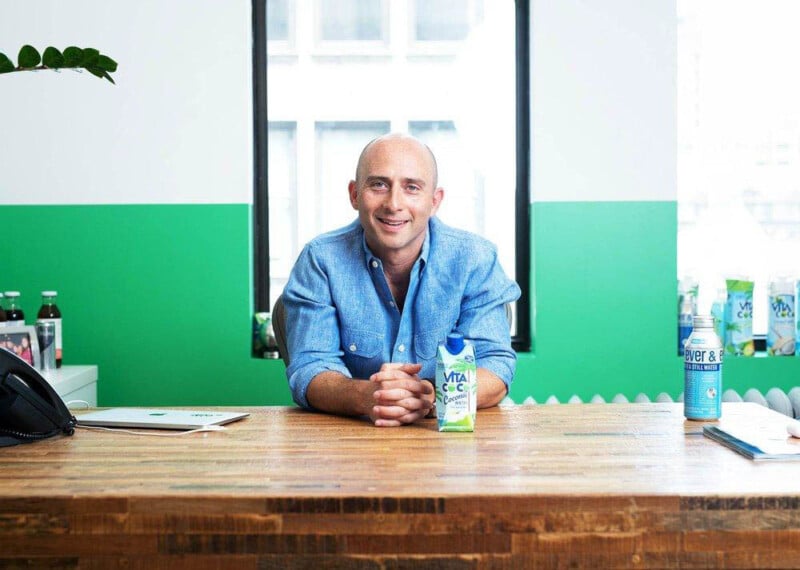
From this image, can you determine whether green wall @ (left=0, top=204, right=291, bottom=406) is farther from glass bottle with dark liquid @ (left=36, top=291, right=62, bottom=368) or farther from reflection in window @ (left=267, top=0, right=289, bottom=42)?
reflection in window @ (left=267, top=0, right=289, bottom=42)

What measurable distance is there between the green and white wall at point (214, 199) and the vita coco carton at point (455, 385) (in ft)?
4.95

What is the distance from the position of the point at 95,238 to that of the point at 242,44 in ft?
2.58

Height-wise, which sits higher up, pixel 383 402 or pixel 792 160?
pixel 792 160

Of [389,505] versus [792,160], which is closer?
[389,505]

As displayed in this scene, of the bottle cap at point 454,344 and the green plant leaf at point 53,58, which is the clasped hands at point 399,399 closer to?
the bottle cap at point 454,344

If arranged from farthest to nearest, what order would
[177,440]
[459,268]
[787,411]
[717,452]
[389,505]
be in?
[787,411]
[459,268]
[177,440]
[717,452]
[389,505]

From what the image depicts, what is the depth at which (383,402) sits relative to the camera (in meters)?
1.50

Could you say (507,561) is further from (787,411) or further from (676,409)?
(787,411)

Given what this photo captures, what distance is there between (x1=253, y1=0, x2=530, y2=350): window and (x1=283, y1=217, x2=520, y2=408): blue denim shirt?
3.80 ft

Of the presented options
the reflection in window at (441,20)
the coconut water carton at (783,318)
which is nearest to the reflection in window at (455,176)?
the reflection in window at (441,20)

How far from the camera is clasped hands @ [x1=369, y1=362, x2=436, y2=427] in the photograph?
1491 millimetres

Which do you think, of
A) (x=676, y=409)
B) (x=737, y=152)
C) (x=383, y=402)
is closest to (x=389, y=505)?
(x=383, y=402)

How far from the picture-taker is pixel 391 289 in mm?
1938

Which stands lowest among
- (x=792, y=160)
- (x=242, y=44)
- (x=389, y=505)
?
(x=389, y=505)
